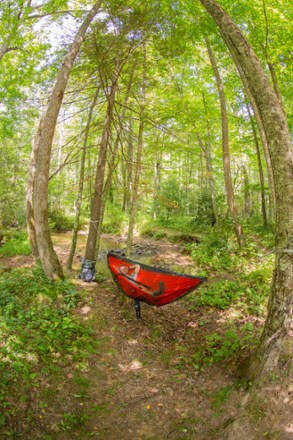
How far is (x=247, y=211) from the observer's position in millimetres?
14484

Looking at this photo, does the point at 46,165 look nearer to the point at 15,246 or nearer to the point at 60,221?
the point at 15,246

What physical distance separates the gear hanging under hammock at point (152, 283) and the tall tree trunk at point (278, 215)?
1059 millimetres

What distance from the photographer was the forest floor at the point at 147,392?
254 centimetres

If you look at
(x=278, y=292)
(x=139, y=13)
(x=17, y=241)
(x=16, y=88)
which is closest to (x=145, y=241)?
(x=17, y=241)

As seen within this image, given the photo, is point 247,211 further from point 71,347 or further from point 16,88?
point 71,347

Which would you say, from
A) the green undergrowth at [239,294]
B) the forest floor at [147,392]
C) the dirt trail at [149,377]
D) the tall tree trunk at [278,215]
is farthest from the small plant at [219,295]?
the tall tree trunk at [278,215]

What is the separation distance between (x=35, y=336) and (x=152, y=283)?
1.89m

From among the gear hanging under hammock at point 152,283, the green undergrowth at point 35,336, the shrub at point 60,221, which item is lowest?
the green undergrowth at point 35,336

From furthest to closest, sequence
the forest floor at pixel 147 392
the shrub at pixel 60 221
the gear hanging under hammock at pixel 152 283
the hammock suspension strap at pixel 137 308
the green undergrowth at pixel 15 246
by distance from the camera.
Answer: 1. the shrub at pixel 60 221
2. the green undergrowth at pixel 15 246
3. the hammock suspension strap at pixel 137 308
4. the gear hanging under hammock at pixel 152 283
5. the forest floor at pixel 147 392

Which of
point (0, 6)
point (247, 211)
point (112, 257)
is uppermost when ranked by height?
point (0, 6)

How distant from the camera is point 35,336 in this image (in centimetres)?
335

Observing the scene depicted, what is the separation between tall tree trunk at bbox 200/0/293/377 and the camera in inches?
102

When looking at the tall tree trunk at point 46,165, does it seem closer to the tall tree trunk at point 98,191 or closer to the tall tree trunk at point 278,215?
the tall tree trunk at point 98,191

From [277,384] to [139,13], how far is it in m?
6.26
